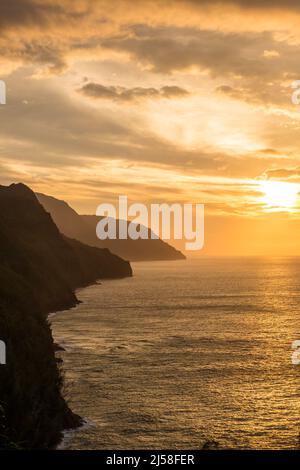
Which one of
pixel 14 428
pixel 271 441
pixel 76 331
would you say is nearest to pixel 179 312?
pixel 76 331

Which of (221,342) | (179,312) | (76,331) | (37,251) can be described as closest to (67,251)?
(37,251)

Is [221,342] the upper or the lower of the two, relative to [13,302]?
lower

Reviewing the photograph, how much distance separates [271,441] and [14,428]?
2186cm

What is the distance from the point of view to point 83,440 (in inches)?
1609

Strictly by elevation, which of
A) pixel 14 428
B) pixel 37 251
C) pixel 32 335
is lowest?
pixel 14 428

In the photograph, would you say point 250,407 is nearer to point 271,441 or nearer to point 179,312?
point 271,441

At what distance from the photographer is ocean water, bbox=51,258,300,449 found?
4284 cm

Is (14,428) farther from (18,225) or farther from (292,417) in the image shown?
(18,225)

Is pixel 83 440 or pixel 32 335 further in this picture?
pixel 32 335

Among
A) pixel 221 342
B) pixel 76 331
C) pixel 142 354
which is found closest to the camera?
pixel 142 354

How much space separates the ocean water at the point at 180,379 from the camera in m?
42.8

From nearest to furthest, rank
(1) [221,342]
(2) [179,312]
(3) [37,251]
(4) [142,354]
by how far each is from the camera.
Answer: (4) [142,354], (1) [221,342], (2) [179,312], (3) [37,251]

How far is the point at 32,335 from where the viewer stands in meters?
51.2

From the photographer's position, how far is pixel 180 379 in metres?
59.0
